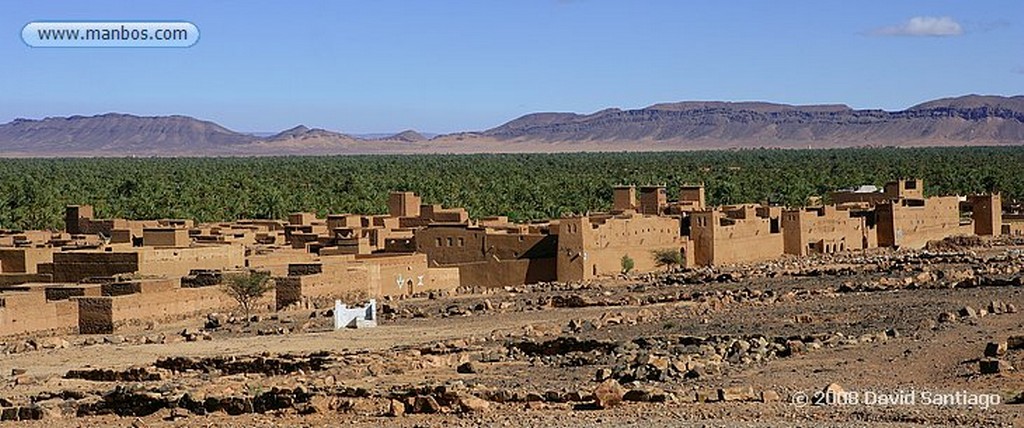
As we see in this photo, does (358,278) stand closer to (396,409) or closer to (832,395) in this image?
(396,409)

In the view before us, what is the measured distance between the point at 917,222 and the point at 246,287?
102 feet

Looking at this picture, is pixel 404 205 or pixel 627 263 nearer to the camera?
pixel 627 263

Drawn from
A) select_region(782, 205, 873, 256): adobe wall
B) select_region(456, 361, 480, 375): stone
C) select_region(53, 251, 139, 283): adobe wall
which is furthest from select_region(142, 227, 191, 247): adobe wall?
select_region(456, 361, 480, 375): stone

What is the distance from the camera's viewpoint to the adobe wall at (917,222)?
198 ft

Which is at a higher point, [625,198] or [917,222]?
[625,198]

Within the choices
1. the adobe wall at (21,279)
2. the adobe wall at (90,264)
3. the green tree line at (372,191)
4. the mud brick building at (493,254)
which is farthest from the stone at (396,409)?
the green tree line at (372,191)

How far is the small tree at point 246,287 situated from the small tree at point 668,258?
1504 centimetres

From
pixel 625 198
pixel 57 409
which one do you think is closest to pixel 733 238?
pixel 625 198

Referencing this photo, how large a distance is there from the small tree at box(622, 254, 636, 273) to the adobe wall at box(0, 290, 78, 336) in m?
18.3

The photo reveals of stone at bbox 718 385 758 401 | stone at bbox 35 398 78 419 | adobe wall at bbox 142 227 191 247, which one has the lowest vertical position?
stone at bbox 35 398 78 419

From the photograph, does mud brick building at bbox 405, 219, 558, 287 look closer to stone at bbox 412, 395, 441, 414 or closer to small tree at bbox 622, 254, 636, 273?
small tree at bbox 622, 254, 636, 273

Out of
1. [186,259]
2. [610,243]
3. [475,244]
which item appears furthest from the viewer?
[610,243]

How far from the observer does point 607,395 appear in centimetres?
2089

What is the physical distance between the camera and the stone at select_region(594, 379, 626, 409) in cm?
2080
